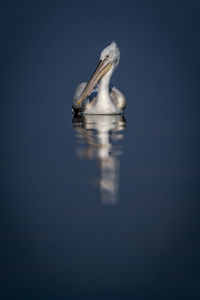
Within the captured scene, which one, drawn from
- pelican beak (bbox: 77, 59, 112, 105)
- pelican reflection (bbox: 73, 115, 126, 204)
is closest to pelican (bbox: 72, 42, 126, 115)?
pelican beak (bbox: 77, 59, 112, 105)

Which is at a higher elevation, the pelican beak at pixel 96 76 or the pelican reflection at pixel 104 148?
the pelican beak at pixel 96 76

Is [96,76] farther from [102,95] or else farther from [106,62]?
[102,95]

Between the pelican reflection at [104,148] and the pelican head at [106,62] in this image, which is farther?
the pelican head at [106,62]

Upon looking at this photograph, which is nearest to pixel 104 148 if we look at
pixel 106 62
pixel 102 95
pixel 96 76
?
pixel 102 95

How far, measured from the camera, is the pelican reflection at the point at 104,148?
4.21m

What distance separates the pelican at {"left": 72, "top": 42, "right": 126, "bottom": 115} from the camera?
36.3ft

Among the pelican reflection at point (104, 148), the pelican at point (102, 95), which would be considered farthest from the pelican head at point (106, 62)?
the pelican reflection at point (104, 148)

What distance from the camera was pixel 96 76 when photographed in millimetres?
11453

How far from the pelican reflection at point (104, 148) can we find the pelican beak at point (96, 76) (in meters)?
0.72

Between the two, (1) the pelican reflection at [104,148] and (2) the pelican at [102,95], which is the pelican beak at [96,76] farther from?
(1) the pelican reflection at [104,148]
